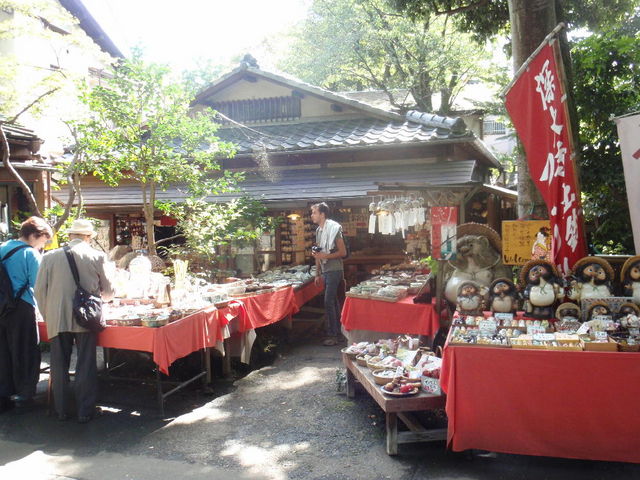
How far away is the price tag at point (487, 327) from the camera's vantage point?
14.3 feet

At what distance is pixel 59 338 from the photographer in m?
5.27

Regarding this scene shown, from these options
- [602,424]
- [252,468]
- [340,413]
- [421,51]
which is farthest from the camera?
[421,51]

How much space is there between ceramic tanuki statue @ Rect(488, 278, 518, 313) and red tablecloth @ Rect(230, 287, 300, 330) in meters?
3.37

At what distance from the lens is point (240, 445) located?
468 cm

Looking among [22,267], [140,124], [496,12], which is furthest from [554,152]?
[140,124]

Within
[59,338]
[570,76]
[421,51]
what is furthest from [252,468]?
[421,51]

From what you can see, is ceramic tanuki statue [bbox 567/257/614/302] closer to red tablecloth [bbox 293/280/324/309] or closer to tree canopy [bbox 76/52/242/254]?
red tablecloth [bbox 293/280/324/309]

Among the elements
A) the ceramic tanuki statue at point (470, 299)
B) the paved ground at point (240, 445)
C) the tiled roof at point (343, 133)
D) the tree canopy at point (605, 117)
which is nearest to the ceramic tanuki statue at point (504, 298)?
the ceramic tanuki statue at point (470, 299)

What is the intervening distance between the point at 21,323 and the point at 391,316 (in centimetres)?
437

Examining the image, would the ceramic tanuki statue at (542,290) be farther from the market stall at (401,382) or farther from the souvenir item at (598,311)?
the market stall at (401,382)

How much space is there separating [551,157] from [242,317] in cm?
432

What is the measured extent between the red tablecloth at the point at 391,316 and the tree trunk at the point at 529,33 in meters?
2.09

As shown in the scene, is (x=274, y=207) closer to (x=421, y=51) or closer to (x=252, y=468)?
(x=252, y=468)

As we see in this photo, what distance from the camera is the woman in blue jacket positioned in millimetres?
5469
